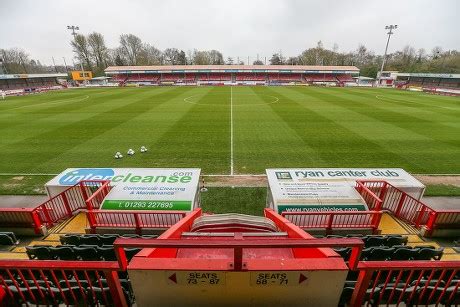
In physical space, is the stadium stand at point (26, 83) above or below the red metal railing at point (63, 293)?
below

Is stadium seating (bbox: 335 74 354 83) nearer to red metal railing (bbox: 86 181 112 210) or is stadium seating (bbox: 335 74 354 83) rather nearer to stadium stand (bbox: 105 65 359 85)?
stadium stand (bbox: 105 65 359 85)

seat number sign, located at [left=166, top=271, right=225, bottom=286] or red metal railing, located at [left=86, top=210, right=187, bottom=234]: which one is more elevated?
seat number sign, located at [left=166, top=271, right=225, bottom=286]

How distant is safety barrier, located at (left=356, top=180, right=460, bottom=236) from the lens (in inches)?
298

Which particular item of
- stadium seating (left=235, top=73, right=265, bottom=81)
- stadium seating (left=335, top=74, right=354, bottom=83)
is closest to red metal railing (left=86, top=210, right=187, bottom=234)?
stadium seating (left=235, top=73, right=265, bottom=81)

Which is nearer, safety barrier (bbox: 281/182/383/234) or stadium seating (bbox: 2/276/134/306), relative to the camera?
stadium seating (bbox: 2/276/134/306)

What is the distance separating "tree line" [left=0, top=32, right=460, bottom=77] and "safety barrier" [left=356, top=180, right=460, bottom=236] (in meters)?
101

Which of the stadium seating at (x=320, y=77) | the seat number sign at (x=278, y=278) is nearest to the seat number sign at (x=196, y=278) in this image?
the seat number sign at (x=278, y=278)

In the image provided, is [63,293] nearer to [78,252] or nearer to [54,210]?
[78,252]

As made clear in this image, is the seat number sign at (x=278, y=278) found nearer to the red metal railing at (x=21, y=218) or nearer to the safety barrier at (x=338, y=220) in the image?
the safety barrier at (x=338, y=220)

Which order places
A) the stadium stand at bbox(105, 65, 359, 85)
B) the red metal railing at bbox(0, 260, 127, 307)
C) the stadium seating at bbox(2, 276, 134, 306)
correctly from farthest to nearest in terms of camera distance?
the stadium stand at bbox(105, 65, 359, 85), the stadium seating at bbox(2, 276, 134, 306), the red metal railing at bbox(0, 260, 127, 307)

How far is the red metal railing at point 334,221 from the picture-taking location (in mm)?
8039

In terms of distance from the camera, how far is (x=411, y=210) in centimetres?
880

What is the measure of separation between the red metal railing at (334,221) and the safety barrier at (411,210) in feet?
3.96

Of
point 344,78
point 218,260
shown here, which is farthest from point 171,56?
point 218,260
